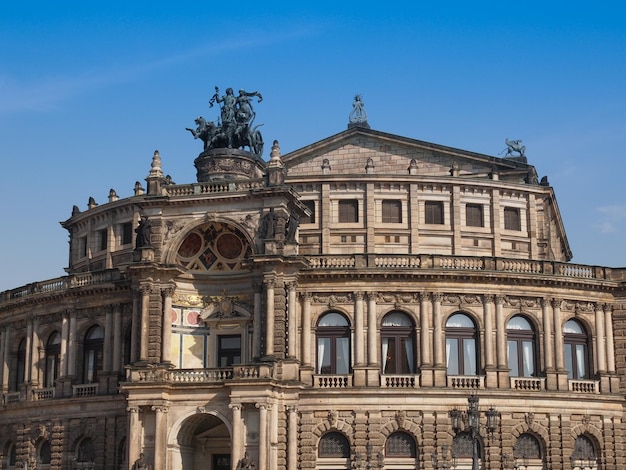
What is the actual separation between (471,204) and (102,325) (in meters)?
24.4

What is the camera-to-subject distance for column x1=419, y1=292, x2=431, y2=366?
181 ft

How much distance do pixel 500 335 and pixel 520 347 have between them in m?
1.75

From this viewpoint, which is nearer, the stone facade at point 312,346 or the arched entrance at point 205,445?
the stone facade at point 312,346

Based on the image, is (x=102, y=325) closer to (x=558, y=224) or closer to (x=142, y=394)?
(x=142, y=394)

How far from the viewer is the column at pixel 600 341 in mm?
57406

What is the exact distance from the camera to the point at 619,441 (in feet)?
185

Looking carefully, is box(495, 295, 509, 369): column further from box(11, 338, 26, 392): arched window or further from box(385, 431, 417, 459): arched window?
box(11, 338, 26, 392): arched window

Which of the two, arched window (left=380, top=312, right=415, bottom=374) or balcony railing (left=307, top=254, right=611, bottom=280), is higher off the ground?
balcony railing (left=307, top=254, right=611, bottom=280)

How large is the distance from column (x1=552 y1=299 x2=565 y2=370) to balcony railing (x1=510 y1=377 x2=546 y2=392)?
1397 mm

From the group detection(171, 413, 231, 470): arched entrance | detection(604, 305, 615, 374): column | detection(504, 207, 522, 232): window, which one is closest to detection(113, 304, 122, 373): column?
detection(171, 413, 231, 470): arched entrance

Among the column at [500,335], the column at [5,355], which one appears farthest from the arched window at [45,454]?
the column at [500,335]

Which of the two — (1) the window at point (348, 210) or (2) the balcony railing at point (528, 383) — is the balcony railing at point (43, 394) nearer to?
(1) the window at point (348, 210)

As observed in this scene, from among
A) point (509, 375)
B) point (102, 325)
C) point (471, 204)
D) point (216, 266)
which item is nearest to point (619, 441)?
point (509, 375)

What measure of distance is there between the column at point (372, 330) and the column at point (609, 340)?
13857 mm
